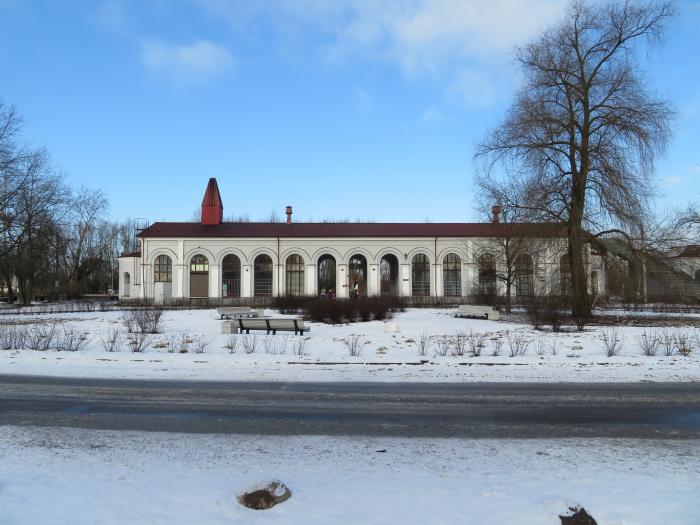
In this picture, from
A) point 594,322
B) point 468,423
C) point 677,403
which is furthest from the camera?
point 594,322

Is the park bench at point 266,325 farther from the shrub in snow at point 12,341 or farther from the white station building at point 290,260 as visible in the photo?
the white station building at point 290,260

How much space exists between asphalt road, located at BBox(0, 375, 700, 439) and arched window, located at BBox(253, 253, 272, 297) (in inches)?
1496

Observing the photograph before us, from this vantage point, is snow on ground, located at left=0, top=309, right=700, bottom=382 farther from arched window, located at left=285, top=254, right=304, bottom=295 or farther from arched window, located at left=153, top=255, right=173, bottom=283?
arched window, located at left=153, top=255, right=173, bottom=283

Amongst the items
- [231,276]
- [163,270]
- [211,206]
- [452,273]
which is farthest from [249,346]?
[211,206]

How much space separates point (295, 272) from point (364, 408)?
41264 mm

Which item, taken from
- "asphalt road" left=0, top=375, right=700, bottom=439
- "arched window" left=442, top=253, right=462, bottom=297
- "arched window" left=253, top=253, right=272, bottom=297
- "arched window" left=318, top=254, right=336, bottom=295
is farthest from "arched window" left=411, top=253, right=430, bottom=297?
"asphalt road" left=0, top=375, right=700, bottom=439

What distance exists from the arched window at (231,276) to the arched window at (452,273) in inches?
776

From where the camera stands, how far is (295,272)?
47875mm

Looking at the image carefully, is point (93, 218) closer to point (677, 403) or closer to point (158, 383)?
point (158, 383)

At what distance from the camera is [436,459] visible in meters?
4.66

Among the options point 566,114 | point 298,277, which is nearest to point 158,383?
point 566,114

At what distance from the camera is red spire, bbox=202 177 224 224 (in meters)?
50.4

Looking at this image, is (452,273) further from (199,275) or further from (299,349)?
(299,349)

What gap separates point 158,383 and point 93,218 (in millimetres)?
64523
